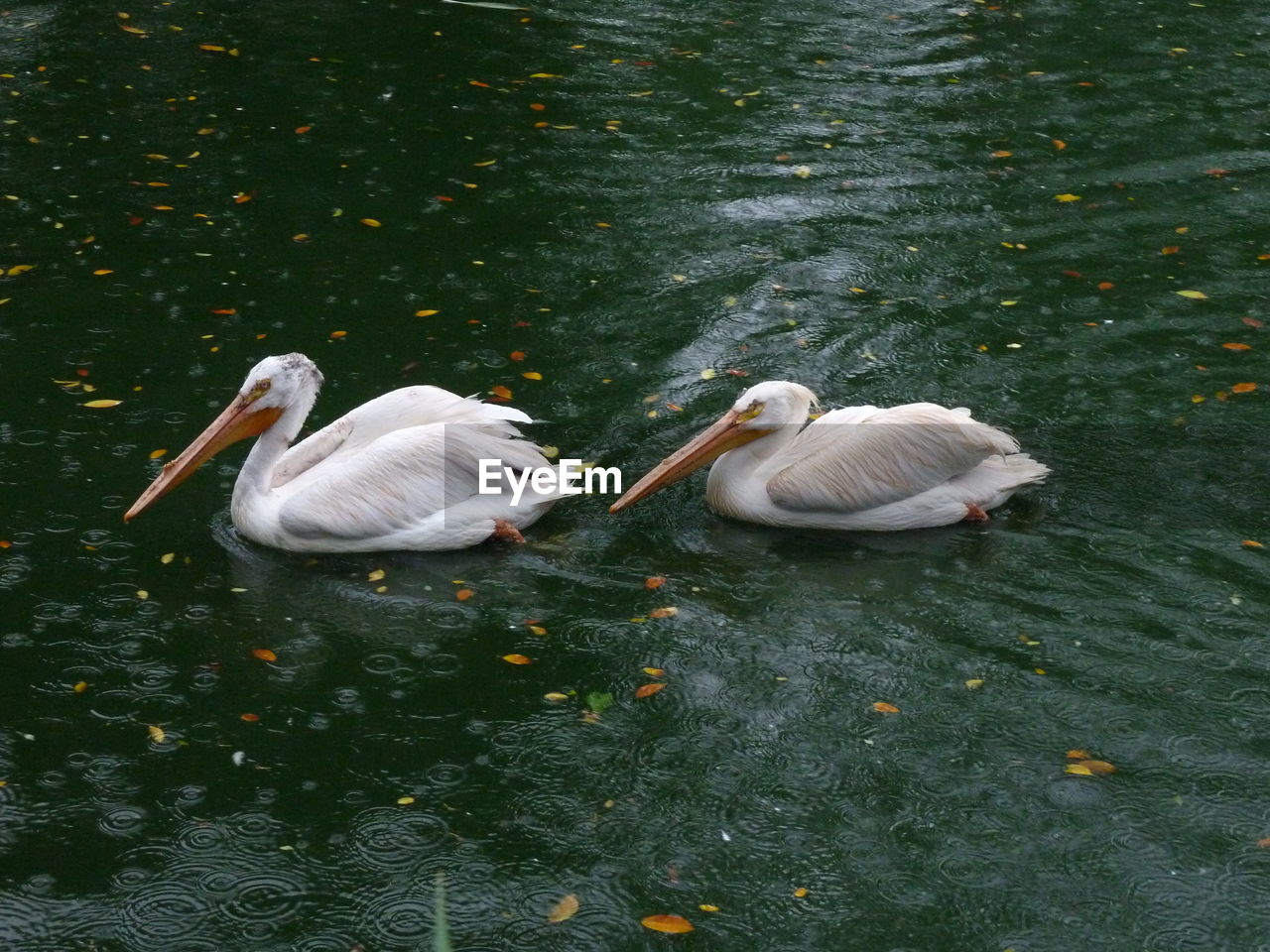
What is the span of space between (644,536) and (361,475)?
3.53ft

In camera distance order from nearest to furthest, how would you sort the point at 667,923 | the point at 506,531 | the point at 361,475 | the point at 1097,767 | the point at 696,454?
1. the point at 667,923
2. the point at 1097,767
3. the point at 361,475
4. the point at 506,531
5. the point at 696,454

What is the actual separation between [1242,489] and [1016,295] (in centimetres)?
185

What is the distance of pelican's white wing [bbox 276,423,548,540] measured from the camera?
17.5 ft

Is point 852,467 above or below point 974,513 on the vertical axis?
above

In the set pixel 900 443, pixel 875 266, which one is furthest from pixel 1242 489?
pixel 875 266

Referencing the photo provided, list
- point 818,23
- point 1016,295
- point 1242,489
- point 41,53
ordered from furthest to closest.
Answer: point 818,23 < point 41,53 < point 1016,295 < point 1242,489

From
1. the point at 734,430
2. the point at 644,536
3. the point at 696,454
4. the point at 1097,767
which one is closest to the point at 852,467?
the point at 734,430

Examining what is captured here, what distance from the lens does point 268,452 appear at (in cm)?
546

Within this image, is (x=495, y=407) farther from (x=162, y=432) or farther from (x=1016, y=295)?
(x=1016, y=295)

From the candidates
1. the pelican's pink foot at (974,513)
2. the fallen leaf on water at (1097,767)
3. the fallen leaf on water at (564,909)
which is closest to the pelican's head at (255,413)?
the fallen leaf on water at (564,909)

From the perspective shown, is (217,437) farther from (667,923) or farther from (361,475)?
(667,923)

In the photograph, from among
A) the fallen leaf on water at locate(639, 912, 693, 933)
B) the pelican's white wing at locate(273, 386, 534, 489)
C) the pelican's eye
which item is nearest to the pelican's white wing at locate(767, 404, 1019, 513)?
the pelican's white wing at locate(273, 386, 534, 489)

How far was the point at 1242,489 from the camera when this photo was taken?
18.6ft

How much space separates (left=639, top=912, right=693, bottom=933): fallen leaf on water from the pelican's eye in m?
2.58
